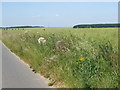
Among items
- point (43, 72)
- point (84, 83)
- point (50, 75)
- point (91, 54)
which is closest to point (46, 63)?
point (43, 72)

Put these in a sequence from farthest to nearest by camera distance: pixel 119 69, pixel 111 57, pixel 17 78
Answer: pixel 17 78
pixel 111 57
pixel 119 69

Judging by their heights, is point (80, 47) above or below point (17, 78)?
above

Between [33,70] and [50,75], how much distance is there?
2.29 meters

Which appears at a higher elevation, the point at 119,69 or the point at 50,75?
the point at 119,69

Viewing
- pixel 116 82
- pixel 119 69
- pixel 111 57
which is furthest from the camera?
pixel 111 57

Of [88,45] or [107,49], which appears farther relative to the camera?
[88,45]

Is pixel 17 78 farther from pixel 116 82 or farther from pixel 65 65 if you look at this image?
pixel 116 82

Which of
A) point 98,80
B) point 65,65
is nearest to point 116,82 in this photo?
point 98,80

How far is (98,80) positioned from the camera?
8977 mm

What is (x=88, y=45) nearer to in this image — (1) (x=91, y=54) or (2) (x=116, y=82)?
(1) (x=91, y=54)

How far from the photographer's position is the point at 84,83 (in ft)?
29.3

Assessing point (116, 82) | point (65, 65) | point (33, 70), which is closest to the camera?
point (116, 82)

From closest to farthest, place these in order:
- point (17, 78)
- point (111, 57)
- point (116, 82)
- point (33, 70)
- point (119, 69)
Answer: point (116, 82) → point (119, 69) → point (111, 57) → point (17, 78) → point (33, 70)

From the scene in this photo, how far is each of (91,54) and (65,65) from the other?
1164 mm
